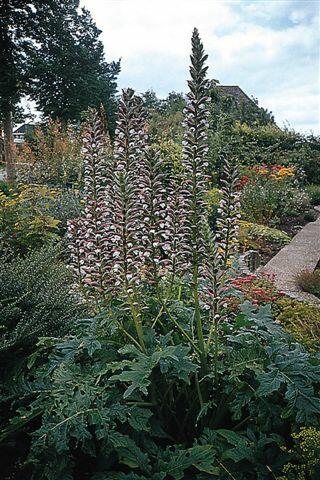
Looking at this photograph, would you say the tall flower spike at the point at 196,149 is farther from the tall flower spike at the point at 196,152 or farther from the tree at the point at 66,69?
the tree at the point at 66,69

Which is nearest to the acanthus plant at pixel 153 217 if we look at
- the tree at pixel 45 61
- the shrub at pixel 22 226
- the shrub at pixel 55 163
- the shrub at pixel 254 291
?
the shrub at pixel 254 291

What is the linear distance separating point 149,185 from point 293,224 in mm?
9056

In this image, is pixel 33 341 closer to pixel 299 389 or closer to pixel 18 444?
pixel 18 444

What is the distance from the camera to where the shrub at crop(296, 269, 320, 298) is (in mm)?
5656

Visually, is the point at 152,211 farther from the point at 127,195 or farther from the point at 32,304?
the point at 32,304

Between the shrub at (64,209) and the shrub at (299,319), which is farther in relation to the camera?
the shrub at (64,209)

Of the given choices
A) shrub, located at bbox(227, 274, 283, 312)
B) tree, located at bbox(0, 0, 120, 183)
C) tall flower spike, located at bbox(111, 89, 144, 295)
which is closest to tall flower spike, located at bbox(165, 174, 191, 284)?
tall flower spike, located at bbox(111, 89, 144, 295)

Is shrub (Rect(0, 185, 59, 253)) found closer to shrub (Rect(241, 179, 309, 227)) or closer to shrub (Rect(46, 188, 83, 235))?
shrub (Rect(46, 188, 83, 235))

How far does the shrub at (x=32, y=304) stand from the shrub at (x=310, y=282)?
3.40 metres

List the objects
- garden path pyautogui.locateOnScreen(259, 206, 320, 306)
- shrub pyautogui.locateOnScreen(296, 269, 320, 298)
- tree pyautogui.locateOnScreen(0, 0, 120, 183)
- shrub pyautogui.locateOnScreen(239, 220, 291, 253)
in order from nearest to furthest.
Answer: shrub pyautogui.locateOnScreen(296, 269, 320, 298) < garden path pyautogui.locateOnScreen(259, 206, 320, 306) < shrub pyautogui.locateOnScreen(239, 220, 291, 253) < tree pyautogui.locateOnScreen(0, 0, 120, 183)

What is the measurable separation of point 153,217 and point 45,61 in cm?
2547

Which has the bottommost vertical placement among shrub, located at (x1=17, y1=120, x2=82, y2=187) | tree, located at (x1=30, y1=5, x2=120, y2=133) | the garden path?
the garden path

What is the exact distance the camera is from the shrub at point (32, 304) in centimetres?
269

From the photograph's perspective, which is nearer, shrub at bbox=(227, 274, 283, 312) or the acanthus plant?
the acanthus plant
